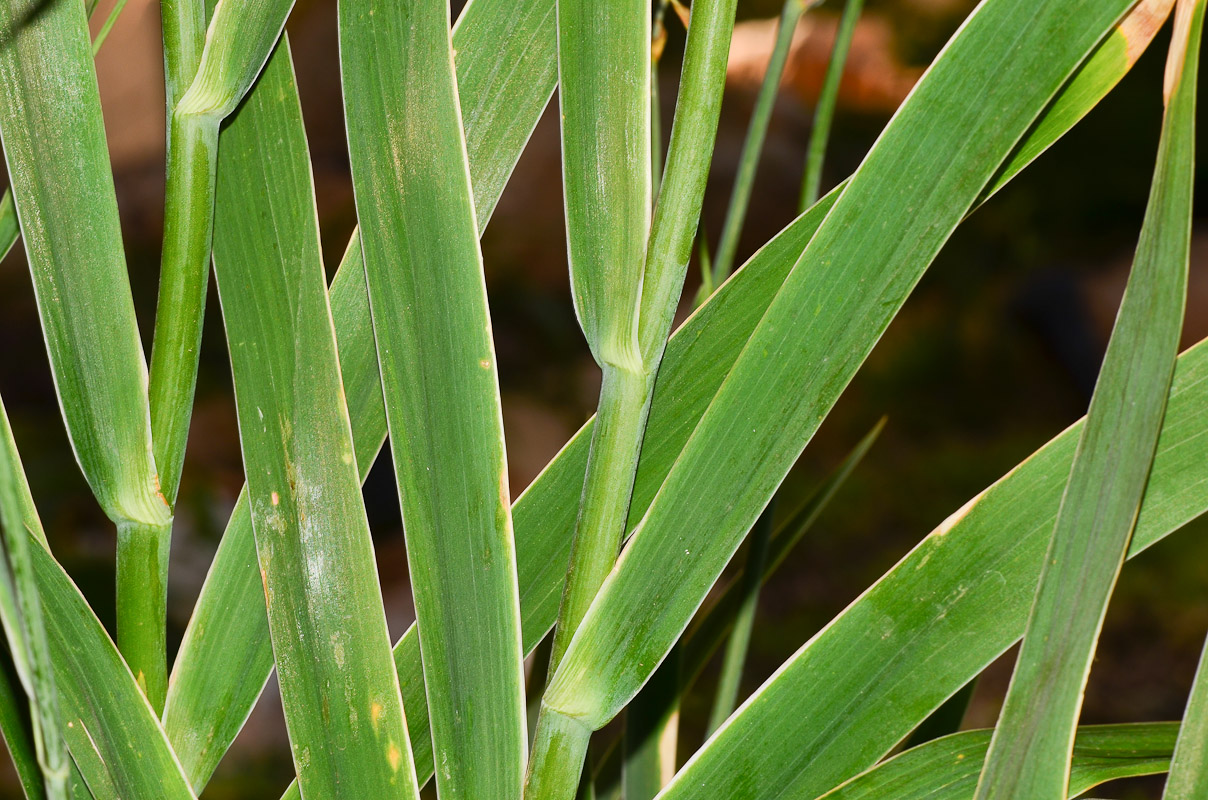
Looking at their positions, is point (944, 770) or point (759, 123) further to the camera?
point (759, 123)

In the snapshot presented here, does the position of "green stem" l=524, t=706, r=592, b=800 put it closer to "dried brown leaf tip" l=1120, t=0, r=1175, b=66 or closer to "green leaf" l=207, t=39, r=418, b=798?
"green leaf" l=207, t=39, r=418, b=798

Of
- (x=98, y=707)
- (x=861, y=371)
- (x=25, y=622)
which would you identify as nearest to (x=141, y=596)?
(x=98, y=707)

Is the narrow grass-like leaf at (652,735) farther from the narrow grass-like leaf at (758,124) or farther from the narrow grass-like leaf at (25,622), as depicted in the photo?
the narrow grass-like leaf at (25,622)

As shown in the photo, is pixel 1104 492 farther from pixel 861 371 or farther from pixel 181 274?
pixel 861 371

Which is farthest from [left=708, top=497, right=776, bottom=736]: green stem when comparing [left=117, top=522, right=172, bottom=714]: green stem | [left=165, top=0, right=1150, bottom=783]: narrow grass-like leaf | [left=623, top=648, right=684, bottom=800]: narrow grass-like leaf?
[left=117, top=522, right=172, bottom=714]: green stem

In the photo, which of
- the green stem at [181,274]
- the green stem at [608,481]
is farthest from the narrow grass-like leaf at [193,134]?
the green stem at [608,481]

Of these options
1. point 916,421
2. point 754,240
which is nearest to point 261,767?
point 916,421
